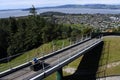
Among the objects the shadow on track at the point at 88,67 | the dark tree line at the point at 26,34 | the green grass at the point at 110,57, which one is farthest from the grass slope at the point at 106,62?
the dark tree line at the point at 26,34

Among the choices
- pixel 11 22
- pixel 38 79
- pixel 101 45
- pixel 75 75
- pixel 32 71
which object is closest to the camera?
pixel 38 79

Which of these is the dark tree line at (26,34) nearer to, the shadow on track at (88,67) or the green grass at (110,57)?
the green grass at (110,57)

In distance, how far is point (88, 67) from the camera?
51688mm

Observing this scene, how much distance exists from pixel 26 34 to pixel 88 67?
2290 inches

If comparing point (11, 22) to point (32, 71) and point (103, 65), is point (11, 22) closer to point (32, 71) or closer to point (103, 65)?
point (103, 65)

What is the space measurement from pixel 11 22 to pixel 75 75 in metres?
71.1

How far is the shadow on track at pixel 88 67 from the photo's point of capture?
47656 mm

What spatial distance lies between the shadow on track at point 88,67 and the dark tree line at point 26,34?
40867 millimetres

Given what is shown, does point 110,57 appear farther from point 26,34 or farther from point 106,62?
point 26,34

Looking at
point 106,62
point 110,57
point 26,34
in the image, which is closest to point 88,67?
point 106,62

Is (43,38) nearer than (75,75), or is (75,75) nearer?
(75,75)

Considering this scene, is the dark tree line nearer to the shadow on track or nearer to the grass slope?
the grass slope

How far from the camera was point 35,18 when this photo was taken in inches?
4414

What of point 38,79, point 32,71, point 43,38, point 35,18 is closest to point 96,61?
point 32,71
